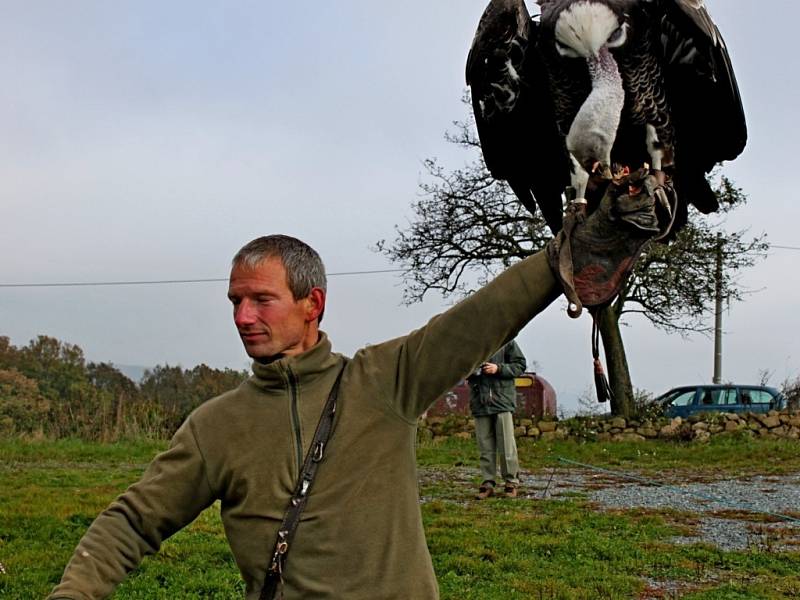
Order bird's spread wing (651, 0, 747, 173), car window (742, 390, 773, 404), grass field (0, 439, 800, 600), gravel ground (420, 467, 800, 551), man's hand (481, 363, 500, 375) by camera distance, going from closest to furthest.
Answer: bird's spread wing (651, 0, 747, 173), grass field (0, 439, 800, 600), gravel ground (420, 467, 800, 551), man's hand (481, 363, 500, 375), car window (742, 390, 773, 404)

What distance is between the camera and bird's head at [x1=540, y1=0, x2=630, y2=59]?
139 inches

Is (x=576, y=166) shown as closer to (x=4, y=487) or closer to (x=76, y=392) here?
(x=4, y=487)

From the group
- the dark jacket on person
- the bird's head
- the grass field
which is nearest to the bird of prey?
the bird's head

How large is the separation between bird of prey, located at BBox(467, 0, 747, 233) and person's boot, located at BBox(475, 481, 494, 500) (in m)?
5.10

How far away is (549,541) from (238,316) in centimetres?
483

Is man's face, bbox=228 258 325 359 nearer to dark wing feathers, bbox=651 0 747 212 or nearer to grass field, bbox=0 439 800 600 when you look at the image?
dark wing feathers, bbox=651 0 747 212

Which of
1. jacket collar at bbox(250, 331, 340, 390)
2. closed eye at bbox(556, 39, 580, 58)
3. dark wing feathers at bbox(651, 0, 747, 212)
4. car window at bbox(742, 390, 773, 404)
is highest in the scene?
closed eye at bbox(556, 39, 580, 58)

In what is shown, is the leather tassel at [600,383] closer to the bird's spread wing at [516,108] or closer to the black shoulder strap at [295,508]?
the black shoulder strap at [295,508]

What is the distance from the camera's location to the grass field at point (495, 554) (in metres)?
5.23

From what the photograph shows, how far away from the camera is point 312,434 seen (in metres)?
2.11

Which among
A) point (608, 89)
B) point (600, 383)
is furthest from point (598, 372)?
point (608, 89)

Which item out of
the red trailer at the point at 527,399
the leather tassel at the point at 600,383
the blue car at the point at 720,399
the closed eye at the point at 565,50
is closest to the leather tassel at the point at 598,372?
the leather tassel at the point at 600,383

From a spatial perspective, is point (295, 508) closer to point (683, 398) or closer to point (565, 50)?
point (565, 50)

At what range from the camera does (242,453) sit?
214 centimetres
